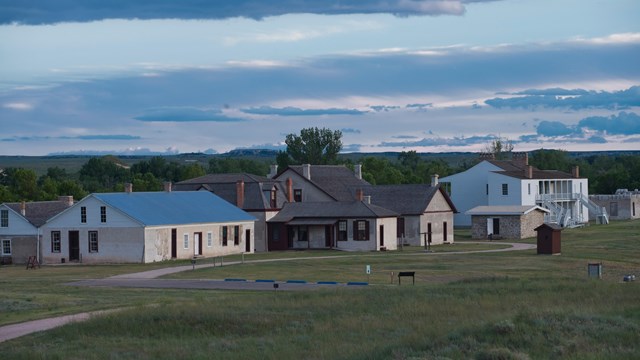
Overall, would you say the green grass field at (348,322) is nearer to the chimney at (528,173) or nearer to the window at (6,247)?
the window at (6,247)

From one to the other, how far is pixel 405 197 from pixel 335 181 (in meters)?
7.18

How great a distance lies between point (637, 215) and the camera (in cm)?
11994

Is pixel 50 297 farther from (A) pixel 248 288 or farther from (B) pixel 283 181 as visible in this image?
(B) pixel 283 181

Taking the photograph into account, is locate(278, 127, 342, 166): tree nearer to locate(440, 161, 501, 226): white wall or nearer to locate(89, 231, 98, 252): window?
locate(440, 161, 501, 226): white wall

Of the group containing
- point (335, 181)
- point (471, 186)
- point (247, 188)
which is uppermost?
point (335, 181)

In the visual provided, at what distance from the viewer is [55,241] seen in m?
67.0

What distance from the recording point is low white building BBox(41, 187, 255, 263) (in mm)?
64438

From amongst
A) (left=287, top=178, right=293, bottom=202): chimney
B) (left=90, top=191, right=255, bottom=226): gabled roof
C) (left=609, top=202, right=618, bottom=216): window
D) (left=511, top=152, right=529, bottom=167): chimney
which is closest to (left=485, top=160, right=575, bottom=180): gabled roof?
(left=511, top=152, right=529, bottom=167): chimney

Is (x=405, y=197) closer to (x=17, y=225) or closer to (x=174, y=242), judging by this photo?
(x=174, y=242)

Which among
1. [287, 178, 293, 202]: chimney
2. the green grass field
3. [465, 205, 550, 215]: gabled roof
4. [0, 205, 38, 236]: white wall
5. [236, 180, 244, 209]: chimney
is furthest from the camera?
[465, 205, 550, 215]: gabled roof

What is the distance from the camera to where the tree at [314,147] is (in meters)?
151

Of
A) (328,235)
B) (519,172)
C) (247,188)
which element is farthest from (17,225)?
(519,172)

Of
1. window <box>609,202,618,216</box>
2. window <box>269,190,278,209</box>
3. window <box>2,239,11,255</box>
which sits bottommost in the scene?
window <box>2,239,11,255</box>

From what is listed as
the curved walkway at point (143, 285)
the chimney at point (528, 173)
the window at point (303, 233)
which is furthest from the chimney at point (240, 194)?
the chimney at point (528, 173)
